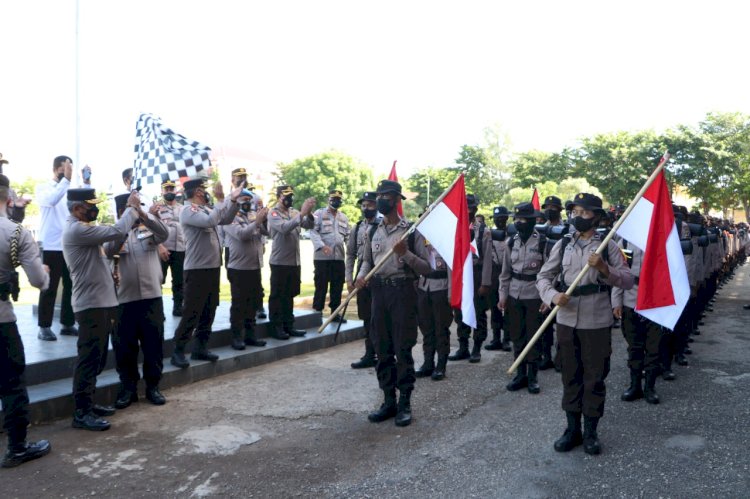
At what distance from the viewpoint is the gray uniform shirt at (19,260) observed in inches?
173

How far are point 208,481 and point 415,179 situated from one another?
78.5 meters

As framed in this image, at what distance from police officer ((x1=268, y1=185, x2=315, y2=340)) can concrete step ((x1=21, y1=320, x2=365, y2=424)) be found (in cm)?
38

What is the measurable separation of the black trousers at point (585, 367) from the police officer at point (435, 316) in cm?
244

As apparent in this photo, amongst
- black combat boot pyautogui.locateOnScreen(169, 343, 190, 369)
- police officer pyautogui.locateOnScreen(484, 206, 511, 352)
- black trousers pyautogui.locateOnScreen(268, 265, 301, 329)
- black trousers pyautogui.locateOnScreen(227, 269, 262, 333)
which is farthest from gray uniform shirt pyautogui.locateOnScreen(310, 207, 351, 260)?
black combat boot pyautogui.locateOnScreen(169, 343, 190, 369)

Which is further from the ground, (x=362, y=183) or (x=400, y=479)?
(x=362, y=183)

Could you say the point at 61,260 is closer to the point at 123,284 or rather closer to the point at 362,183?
the point at 123,284

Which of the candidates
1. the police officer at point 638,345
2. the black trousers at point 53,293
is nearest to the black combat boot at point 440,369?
the police officer at point 638,345

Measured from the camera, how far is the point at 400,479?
167 inches

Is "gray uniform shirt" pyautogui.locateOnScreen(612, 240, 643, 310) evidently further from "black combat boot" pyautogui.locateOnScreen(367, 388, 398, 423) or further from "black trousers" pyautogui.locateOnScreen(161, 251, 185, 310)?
"black trousers" pyautogui.locateOnScreen(161, 251, 185, 310)

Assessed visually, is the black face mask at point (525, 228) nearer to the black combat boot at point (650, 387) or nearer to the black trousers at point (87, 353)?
the black combat boot at point (650, 387)

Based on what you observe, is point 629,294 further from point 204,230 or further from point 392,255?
point 204,230

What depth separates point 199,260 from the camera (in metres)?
6.81

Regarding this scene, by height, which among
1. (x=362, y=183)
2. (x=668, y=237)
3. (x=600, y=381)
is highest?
(x=362, y=183)

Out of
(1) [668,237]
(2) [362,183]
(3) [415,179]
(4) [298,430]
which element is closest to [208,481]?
(4) [298,430]
